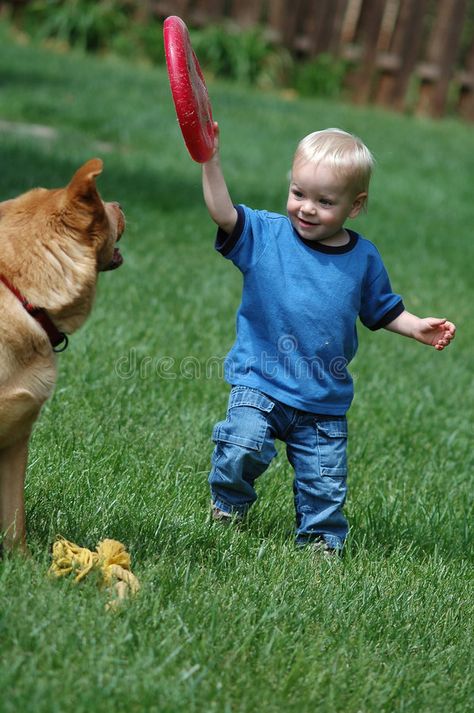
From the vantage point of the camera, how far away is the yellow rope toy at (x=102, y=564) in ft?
10.0

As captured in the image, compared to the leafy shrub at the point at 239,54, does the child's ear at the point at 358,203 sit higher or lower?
higher

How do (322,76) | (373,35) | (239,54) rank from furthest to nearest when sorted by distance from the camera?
(322,76)
(373,35)
(239,54)

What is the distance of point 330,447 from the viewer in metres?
3.85

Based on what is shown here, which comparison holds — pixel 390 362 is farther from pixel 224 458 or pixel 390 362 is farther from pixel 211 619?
pixel 211 619

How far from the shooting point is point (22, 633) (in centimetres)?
271

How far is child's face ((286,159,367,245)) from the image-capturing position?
3721 mm

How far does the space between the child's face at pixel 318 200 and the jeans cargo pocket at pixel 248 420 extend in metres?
0.63

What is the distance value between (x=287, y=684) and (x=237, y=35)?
16.3 m

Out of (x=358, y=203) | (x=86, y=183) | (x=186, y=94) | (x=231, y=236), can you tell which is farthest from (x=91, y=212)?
(x=358, y=203)

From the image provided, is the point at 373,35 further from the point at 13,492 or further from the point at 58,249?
the point at 13,492

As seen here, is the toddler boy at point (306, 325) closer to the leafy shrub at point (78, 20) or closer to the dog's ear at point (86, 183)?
the dog's ear at point (86, 183)

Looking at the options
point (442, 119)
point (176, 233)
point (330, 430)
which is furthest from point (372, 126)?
point (330, 430)

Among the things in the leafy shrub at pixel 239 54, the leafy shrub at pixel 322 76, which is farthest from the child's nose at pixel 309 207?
the leafy shrub at pixel 322 76

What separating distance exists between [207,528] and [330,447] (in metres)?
0.57
